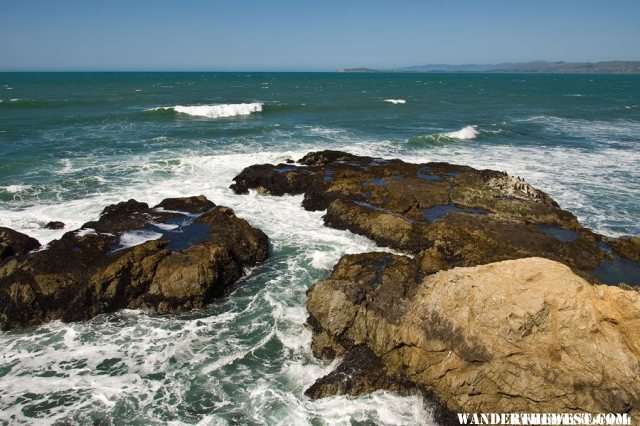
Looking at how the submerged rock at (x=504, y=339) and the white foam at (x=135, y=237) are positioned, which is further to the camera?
the white foam at (x=135, y=237)

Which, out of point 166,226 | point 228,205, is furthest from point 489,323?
point 228,205

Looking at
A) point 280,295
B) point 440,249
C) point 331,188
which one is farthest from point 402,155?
point 280,295

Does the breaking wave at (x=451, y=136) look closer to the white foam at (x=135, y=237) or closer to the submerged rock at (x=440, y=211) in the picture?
the submerged rock at (x=440, y=211)

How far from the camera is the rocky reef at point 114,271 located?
42.9 ft

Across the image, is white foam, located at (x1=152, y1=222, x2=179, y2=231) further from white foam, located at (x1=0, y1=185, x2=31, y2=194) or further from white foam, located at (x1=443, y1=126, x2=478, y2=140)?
white foam, located at (x1=443, y1=126, x2=478, y2=140)

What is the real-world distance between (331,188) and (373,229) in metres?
4.70

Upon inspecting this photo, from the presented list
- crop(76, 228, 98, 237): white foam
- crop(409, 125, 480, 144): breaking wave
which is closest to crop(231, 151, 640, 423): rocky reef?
crop(76, 228, 98, 237): white foam

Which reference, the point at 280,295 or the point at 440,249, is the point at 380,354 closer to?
the point at 280,295

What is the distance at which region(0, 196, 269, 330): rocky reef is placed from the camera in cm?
1309

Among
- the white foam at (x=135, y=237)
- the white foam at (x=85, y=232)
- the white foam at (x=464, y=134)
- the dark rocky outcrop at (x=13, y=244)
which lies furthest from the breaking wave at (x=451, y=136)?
the dark rocky outcrop at (x=13, y=244)

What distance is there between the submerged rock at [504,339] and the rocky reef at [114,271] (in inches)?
195

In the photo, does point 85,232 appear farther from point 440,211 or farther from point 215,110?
point 215,110

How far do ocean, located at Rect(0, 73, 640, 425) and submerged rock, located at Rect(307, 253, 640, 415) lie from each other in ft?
3.18

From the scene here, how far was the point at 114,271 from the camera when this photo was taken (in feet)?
44.7
